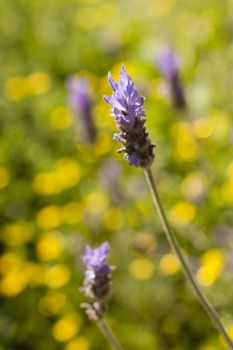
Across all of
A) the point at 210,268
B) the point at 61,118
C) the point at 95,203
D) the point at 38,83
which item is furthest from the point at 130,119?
the point at 38,83

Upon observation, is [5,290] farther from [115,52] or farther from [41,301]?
[115,52]

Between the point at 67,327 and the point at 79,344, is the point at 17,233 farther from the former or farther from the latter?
the point at 79,344

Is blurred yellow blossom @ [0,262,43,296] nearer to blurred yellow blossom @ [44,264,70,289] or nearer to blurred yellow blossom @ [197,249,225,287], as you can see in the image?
blurred yellow blossom @ [44,264,70,289]

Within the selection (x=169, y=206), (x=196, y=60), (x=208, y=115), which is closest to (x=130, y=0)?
(x=196, y=60)

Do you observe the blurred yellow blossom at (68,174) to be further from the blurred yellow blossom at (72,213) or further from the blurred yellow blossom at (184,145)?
the blurred yellow blossom at (184,145)

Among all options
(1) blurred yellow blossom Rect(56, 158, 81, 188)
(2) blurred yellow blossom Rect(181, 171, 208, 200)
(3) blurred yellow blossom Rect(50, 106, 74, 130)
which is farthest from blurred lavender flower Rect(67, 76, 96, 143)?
(3) blurred yellow blossom Rect(50, 106, 74, 130)

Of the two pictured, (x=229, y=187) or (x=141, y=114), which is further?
(x=229, y=187)
